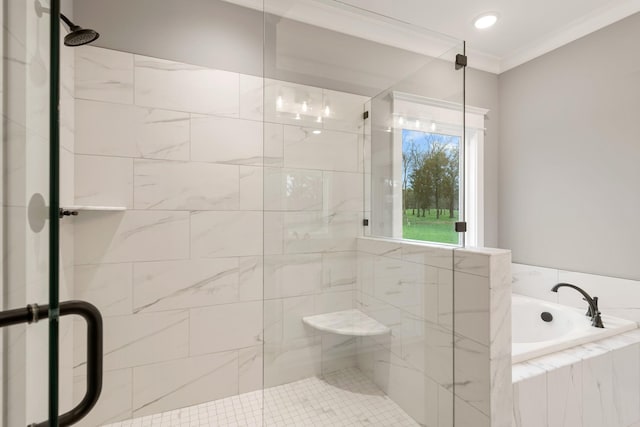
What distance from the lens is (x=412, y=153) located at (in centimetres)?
160

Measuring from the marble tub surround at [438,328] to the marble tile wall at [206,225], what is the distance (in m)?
0.15

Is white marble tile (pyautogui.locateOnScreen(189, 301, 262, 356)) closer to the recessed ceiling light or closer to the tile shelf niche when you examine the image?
the tile shelf niche

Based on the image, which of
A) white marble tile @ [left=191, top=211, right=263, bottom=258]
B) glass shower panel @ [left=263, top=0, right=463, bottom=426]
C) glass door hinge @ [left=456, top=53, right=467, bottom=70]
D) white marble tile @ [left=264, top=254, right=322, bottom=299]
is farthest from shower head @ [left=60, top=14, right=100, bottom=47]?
glass door hinge @ [left=456, top=53, right=467, bottom=70]

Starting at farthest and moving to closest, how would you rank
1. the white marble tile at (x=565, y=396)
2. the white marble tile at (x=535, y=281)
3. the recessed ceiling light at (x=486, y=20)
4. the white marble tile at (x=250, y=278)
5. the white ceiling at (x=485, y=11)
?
the white marble tile at (x=535, y=281) → the recessed ceiling light at (x=486, y=20) → the white marble tile at (x=250, y=278) → the white ceiling at (x=485, y=11) → the white marble tile at (x=565, y=396)

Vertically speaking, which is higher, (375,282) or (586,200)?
(586,200)

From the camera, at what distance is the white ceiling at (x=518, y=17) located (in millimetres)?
1903

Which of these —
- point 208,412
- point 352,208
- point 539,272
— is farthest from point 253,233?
point 539,272

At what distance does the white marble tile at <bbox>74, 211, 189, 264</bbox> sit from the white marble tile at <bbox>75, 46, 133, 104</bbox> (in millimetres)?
619

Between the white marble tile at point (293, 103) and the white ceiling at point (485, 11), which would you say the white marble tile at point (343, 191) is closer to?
the white marble tile at point (293, 103)

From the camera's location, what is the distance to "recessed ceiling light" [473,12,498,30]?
6.64 ft

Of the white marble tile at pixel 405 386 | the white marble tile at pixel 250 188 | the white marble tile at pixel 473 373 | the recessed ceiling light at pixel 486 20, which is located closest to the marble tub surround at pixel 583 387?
the white marble tile at pixel 473 373

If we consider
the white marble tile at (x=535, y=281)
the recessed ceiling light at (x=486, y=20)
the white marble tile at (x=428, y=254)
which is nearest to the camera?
the white marble tile at (x=428, y=254)

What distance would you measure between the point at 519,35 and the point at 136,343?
331cm

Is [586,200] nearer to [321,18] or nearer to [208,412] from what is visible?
[321,18]
